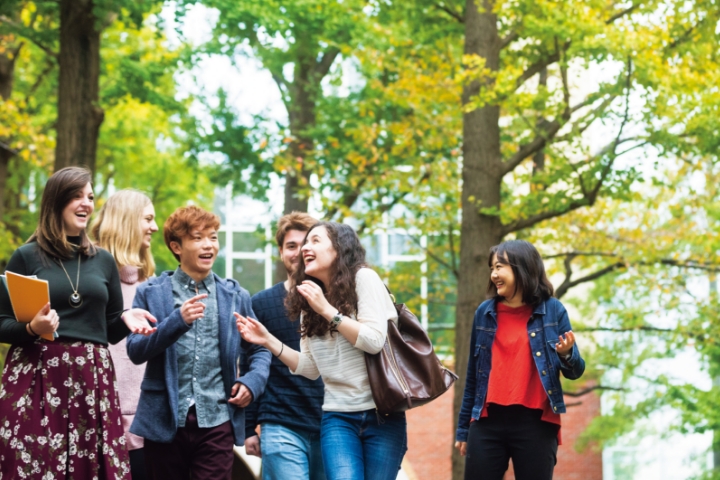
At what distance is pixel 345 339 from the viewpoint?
486cm

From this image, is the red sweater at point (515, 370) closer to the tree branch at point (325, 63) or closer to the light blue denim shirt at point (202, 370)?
the light blue denim shirt at point (202, 370)

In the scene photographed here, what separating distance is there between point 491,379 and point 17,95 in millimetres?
16898

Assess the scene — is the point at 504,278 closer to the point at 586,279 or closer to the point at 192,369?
the point at 192,369

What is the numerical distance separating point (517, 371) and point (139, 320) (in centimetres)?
213

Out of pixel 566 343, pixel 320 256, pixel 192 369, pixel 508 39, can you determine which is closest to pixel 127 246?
pixel 192 369

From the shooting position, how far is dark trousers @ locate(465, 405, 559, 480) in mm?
5309

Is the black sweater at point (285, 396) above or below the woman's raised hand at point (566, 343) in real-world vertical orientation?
below

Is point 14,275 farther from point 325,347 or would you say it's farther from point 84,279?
point 325,347

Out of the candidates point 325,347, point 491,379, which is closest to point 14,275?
point 325,347

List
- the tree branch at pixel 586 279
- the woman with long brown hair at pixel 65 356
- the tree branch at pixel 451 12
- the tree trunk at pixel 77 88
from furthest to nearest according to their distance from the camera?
the tree branch at pixel 586 279 < the tree branch at pixel 451 12 < the tree trunk at pixel 77 88 < the woman with long brown hair at pixel 65 356

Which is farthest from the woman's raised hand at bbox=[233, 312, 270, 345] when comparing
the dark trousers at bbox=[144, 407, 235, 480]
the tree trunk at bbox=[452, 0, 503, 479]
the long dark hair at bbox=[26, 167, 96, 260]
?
the tree trunk at bbox=[452, 0, 503, 479]

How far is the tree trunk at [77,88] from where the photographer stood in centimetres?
1165

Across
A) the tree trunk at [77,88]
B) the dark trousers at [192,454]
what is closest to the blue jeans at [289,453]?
the dark trousers at [192,454]

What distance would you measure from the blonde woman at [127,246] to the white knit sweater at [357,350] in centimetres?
126
